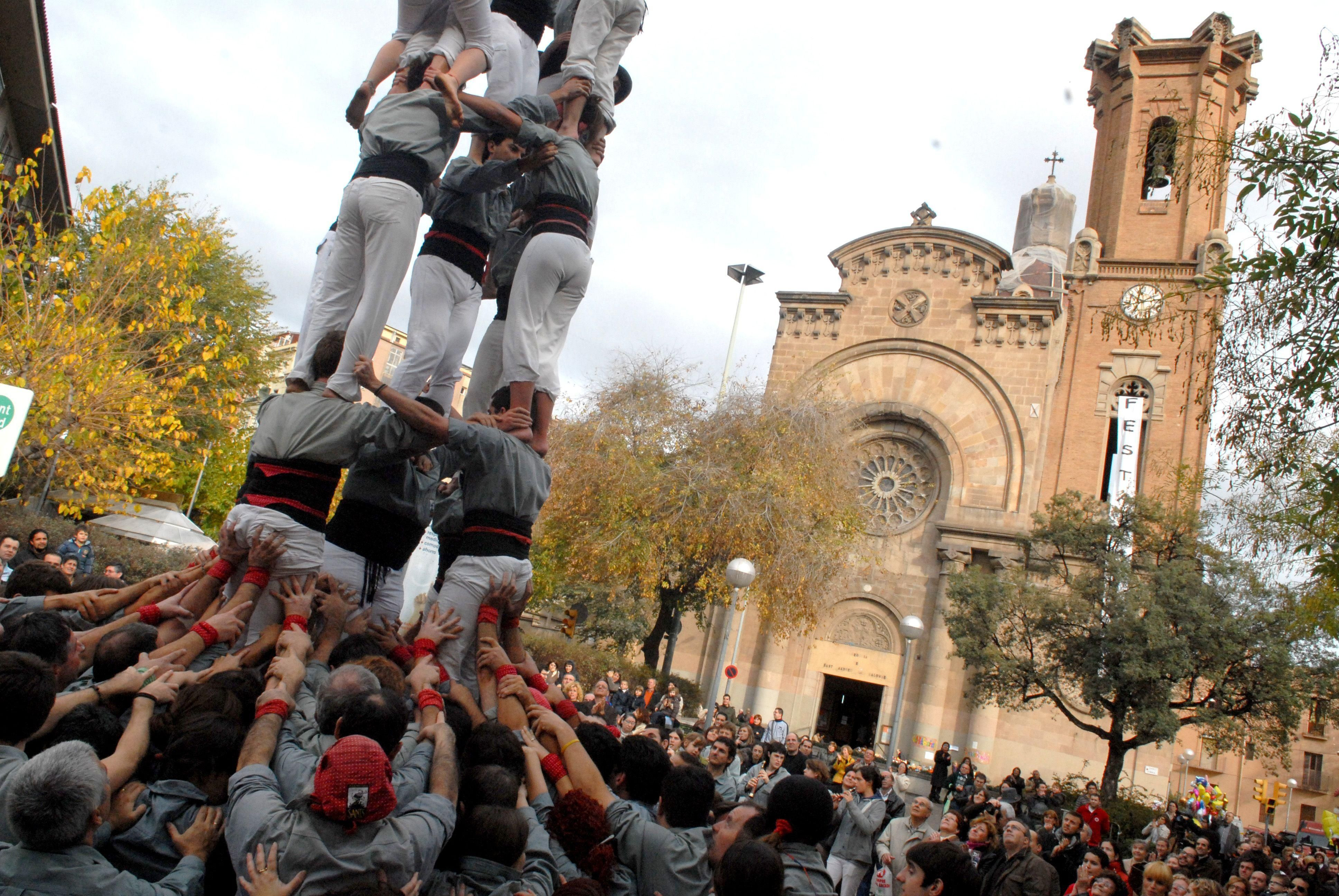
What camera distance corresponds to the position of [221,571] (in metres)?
4.97

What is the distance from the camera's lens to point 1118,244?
33.5 m

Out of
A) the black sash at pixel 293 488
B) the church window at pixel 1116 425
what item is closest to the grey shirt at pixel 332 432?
the black sash at pixel 293 488

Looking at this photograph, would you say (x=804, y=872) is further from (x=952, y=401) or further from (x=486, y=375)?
(x=952, y=401)

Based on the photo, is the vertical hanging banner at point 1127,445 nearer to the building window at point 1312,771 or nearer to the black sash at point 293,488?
the building window at point 1312,771

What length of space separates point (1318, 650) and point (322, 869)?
936 inches

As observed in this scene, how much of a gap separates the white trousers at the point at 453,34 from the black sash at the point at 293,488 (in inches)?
92.2

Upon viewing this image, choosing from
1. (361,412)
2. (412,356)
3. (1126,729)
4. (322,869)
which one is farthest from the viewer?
(1126,729)

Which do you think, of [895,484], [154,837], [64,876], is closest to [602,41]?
[154,837]

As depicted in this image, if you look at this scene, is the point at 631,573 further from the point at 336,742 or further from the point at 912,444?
the point at 336,742

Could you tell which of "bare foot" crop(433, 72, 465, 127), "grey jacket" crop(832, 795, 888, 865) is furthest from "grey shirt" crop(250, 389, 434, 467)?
"grey jacket" crop(832, 795, 888, 865)

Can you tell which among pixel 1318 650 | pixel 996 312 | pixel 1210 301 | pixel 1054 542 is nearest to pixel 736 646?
pixel 1054 542

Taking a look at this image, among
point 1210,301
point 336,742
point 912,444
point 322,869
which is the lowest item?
point 322,869

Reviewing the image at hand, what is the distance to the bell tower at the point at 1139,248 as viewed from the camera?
102 feet

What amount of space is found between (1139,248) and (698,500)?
19.5 meters
